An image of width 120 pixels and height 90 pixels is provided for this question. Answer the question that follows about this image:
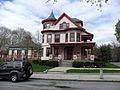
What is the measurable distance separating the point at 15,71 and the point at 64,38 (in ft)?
57.5

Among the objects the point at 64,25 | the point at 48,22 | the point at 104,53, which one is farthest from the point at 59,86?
the point at 104,53

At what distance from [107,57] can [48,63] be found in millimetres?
25421

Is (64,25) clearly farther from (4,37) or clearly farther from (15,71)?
(4,37)

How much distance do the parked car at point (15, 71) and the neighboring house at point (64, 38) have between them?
44.6 feet

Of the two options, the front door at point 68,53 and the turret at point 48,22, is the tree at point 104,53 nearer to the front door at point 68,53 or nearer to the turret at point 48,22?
the front door at point 68,53

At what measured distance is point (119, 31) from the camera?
118 ft

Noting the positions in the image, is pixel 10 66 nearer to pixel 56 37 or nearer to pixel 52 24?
pixel 56 37

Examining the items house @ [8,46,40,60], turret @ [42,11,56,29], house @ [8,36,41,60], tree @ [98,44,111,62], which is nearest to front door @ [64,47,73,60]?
turret @ [42,11,56,29]

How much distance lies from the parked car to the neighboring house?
13.6 metres

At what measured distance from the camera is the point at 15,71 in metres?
10.6

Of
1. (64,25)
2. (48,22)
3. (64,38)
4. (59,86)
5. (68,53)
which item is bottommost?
(59,86)

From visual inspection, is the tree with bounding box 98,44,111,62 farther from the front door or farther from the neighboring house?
the front door

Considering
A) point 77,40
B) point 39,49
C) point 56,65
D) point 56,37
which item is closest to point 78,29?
point 77,40

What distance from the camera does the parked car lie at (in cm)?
1048
